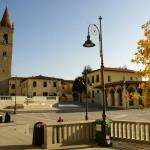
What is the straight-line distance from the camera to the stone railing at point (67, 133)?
1040 centimetres

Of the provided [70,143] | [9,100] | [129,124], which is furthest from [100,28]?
[9,100]

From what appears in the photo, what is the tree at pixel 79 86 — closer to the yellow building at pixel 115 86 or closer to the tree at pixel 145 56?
the yellow building at pixel 115 86

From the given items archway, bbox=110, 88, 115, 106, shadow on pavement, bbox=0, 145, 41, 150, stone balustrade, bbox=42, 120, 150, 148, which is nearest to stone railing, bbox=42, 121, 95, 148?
stone balustrade, bbox=42, 120, 150, 148

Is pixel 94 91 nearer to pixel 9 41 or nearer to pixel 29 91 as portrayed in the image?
pixel 29 91

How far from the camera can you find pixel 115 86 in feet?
174

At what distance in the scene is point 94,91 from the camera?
65688mm

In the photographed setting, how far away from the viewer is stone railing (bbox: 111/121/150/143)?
36.2ft

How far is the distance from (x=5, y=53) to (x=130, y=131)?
210ft

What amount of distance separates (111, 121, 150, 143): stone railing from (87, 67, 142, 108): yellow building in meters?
37.6

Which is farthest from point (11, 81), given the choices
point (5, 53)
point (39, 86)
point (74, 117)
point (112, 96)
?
point (74, 117)

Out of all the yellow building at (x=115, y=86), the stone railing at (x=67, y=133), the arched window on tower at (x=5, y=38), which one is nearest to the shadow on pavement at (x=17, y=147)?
the stone railing at (x=67, y=133)

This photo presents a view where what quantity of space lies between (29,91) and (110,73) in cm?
2470

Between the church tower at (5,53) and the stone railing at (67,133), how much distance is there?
6136 centimetres

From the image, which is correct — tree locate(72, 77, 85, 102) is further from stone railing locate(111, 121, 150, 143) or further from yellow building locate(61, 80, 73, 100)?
stone railing locate(111, 121, 150, 143)
